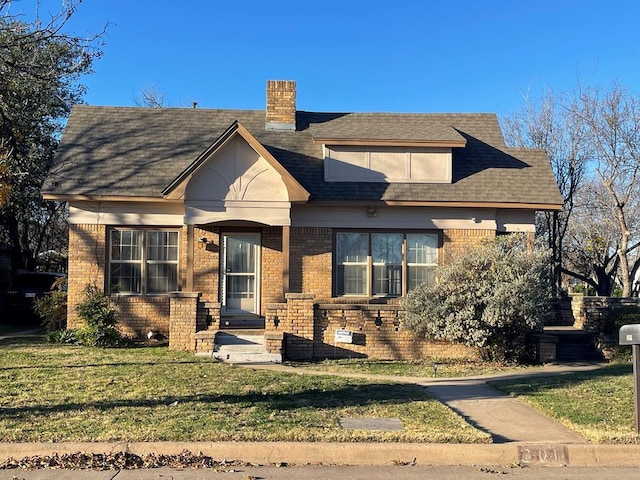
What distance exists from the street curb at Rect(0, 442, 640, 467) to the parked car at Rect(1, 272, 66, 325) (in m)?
14.0

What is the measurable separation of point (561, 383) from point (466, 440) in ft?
15.5

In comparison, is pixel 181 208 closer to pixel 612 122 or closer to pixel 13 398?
pixel 13 398

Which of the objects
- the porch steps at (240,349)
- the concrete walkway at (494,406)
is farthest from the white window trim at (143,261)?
the concrete walkway at (494,406)

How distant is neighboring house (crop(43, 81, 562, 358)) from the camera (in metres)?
14.9

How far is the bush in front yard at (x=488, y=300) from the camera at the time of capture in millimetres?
12680

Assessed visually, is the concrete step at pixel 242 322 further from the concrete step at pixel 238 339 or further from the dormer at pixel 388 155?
the dormer at pixel 388 155

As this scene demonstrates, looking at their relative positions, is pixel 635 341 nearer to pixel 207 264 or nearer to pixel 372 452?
pixel 372 452

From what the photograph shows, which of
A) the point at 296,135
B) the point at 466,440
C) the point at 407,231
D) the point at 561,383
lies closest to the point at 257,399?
the point at 466,440

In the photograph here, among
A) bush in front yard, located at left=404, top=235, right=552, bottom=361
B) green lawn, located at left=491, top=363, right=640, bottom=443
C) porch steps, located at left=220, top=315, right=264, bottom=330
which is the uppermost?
bush in front yard, located at left=404, top=235, right=552, bottom=361

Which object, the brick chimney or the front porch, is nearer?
the front porch

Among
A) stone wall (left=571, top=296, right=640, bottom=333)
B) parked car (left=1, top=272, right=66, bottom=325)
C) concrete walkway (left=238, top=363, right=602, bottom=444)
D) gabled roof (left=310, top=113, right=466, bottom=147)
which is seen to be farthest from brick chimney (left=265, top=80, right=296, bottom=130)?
stone wall (left=571, top=296, right=640, bottom=333)

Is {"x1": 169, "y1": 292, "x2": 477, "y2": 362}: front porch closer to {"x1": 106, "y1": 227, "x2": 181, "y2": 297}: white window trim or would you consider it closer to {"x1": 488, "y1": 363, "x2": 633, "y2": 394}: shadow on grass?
{"x1": 106, "y1": 227, "x2": 181, "y2": 297}: white window trim

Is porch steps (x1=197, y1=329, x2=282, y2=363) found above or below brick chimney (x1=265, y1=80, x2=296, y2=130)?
below

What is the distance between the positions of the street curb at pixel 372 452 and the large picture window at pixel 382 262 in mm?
9192
